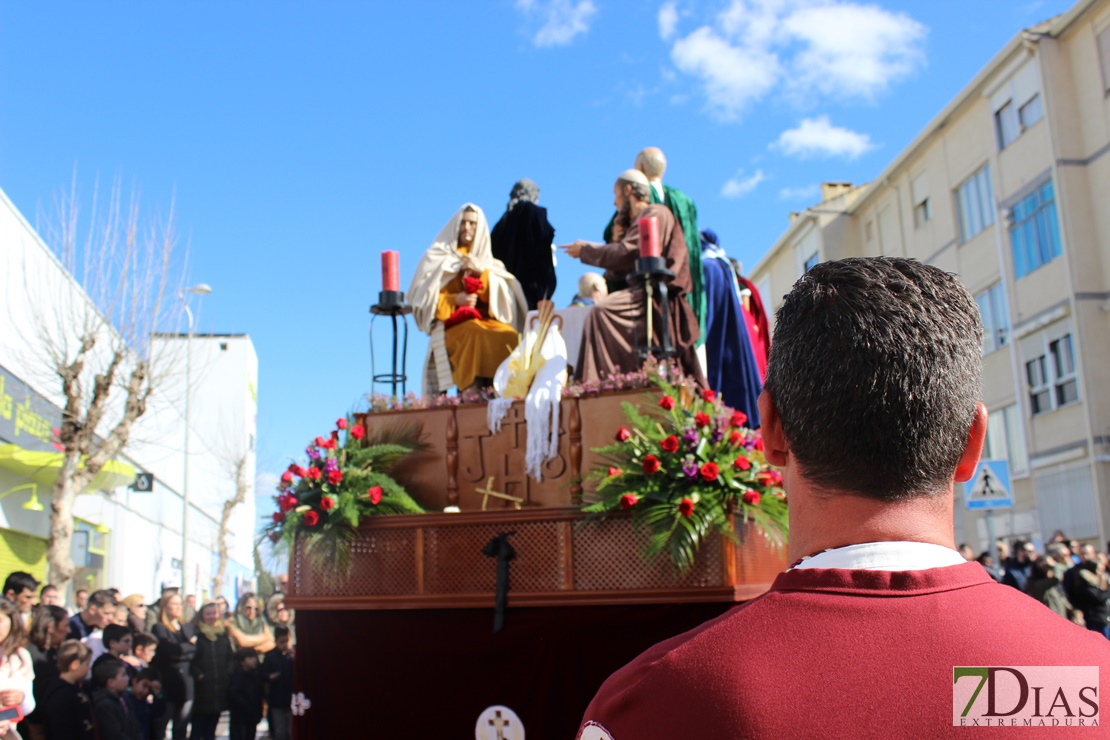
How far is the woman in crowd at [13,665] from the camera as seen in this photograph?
534cm

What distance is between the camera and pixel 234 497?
33969mm

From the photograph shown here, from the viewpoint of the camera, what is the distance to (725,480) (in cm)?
488

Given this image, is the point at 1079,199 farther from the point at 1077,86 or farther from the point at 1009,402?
the point at 1009,402

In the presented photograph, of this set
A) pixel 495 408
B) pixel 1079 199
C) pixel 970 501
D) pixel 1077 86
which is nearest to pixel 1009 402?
pixel 1079 199

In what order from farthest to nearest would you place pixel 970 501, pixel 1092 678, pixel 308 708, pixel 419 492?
pixel 970 501, pixel 419 492, pixel 308 708, pixel 1092 678

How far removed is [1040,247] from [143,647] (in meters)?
19.0

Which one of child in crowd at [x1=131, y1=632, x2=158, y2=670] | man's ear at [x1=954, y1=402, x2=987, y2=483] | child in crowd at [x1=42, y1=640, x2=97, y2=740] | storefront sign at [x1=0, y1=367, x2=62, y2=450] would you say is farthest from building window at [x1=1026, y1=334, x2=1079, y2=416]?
man's ear at [x1=954, y1=402, x2=987, y2=483]

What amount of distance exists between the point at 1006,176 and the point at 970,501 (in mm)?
15878

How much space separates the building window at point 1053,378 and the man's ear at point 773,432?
2103 centimetres

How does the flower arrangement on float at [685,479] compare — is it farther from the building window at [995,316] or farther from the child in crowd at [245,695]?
the building window at [995,316]

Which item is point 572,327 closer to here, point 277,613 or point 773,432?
point 773,432

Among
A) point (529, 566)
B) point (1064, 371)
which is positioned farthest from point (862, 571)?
point (1064, 371)

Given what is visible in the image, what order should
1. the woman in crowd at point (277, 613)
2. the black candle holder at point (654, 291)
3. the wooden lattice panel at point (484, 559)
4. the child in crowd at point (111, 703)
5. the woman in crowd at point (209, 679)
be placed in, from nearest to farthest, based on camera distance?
the wooden lattice panel at point (484, 559)
the black candle holder at point (654, 291)
the child in crowd at point (111, 703)
the woman in crowd at point (209, 679)
the woman in crowd at point (277, 613)

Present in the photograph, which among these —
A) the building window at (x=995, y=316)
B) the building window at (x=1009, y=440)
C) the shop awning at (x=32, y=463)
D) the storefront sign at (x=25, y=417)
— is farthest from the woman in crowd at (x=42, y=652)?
the building window at (x=995, y=316)
